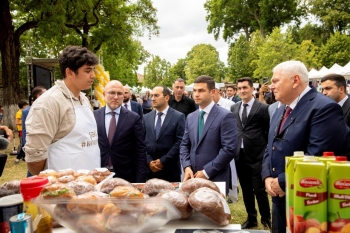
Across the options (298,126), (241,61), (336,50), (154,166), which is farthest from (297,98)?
(336,50)

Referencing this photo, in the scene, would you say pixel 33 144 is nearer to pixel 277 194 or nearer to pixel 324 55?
pixel 277 194

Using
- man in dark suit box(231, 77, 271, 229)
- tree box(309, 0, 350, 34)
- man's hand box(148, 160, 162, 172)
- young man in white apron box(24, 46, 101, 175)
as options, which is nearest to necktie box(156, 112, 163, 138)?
man's hand box(148, 160, 162, 172)

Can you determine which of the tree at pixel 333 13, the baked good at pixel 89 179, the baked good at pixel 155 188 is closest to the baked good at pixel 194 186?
the baked good at pixel 155 188

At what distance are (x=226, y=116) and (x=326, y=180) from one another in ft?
7.52

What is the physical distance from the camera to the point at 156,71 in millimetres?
52719

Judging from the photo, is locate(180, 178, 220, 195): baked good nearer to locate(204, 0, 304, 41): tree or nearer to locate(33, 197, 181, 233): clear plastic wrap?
locate(33, 197, 181, 233): clear plastic wrap

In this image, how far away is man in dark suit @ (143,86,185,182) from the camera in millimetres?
4289

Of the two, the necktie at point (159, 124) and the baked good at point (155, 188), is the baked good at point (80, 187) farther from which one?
the necktie at point (159, 124)

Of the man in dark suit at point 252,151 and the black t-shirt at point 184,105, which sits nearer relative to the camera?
the man in dark suit at point 252,151

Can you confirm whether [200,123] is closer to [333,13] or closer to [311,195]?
[311,195]

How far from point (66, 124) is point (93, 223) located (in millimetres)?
1171

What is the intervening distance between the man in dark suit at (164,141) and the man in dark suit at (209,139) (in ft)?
1.78

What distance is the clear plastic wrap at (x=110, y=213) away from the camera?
1.37 m

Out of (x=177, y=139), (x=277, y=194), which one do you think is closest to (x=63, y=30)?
(x=177, y=139)
